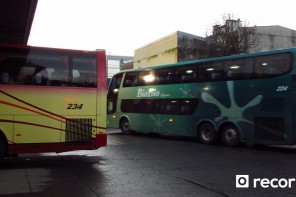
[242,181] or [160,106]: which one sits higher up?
[160,106]

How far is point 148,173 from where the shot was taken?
377 inches

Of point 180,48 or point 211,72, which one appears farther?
point 180,48

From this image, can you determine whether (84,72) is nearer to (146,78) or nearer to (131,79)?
(146,78)

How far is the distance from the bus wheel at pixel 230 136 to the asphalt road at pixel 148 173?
171 cm

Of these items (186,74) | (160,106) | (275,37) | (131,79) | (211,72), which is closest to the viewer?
(211,72)

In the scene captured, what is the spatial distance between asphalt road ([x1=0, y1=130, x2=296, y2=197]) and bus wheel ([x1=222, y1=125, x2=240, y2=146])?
171 centimetres

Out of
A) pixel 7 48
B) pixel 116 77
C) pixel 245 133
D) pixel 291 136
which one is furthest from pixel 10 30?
pixel 291 136

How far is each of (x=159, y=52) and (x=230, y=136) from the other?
25.6 meters

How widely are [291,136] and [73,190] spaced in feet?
29.3

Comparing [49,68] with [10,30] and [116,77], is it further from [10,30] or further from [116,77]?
[116,77]

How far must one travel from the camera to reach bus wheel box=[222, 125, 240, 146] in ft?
52.1

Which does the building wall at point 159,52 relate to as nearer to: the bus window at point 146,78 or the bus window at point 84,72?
the bus window at point 146,78

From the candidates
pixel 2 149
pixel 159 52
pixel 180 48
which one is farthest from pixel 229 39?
pixel 2 149

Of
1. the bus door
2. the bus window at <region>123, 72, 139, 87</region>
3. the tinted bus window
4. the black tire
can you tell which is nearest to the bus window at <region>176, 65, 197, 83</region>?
the tinted bus window
